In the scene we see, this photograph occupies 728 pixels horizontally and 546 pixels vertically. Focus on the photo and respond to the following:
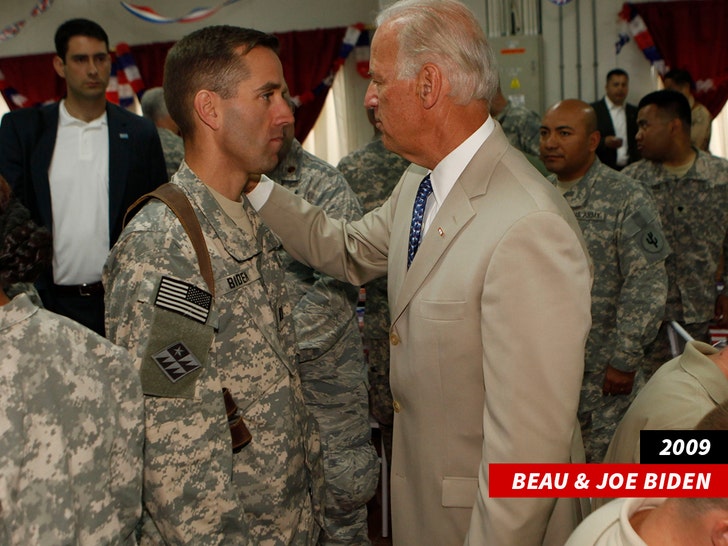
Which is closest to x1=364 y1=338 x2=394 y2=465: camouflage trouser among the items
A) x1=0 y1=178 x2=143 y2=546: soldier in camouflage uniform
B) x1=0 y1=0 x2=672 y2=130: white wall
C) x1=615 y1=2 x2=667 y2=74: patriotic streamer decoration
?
x1=0 y1=178 x2=143 y2=546: soldier in camouflage uniform

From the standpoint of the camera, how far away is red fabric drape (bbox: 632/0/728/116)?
7922 mm

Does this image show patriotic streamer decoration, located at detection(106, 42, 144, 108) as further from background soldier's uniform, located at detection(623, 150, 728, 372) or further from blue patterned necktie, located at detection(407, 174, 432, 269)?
blue patterned necktie, located at detection(407, 174, 432, 269)

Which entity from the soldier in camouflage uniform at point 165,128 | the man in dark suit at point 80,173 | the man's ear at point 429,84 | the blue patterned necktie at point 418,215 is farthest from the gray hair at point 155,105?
the man's ear at point 429,84

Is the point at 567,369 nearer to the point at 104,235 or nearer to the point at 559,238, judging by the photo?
the point at 559,238

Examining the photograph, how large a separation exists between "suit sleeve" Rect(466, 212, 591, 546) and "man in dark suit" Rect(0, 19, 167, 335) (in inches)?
80.2

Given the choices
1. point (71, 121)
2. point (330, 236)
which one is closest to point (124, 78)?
point (71, 121)

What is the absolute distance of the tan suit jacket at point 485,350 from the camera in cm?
155

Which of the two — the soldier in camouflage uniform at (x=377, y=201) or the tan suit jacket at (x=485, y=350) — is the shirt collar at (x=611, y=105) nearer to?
the soldier in camouflage uniform at (x=377, y=201)

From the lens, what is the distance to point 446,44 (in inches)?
67.1

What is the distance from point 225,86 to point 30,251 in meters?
0.65

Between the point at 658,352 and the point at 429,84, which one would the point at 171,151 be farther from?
the point at 429,84

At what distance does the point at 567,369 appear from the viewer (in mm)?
1561

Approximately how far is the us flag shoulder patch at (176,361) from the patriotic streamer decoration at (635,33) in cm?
733

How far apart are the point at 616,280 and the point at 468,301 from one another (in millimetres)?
1959
